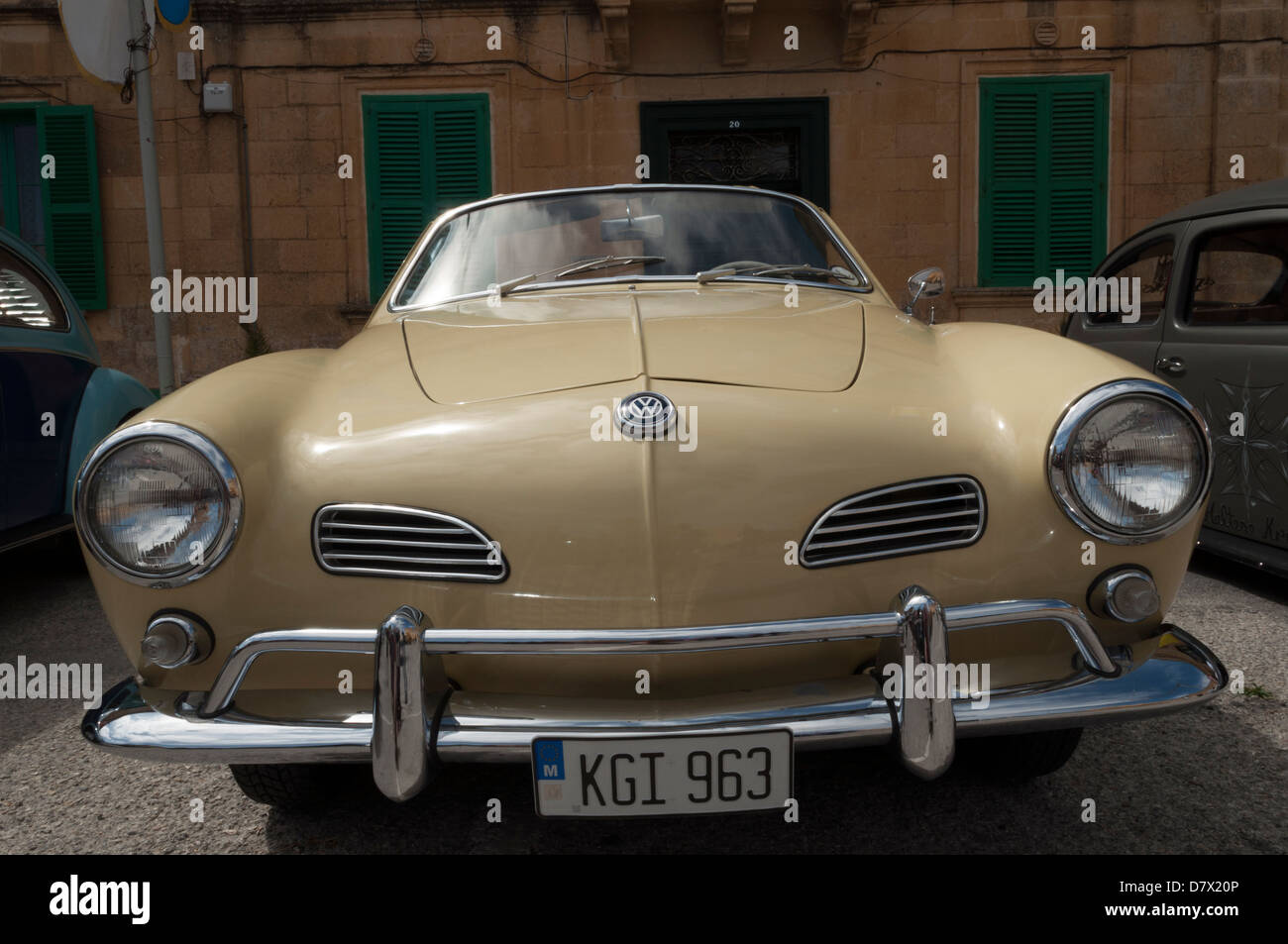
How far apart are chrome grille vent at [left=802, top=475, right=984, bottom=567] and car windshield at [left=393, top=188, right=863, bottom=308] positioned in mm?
1161

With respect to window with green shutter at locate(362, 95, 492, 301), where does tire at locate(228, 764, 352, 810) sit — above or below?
below

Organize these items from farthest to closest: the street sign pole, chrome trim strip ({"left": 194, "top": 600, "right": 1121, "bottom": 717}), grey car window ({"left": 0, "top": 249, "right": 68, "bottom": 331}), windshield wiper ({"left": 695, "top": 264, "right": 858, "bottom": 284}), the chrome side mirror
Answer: the street sign pole, grey car window ({"left": 0, "top": 249, "right": 68, "bottom": 331}), the chrome side mirror, windshield wiper ({"left": 695, "top": 264, "right": 858, "bottom": 284}), chrome trim strip ({"left": 194, "top": 600, "right": 1121, "bottom": 717})

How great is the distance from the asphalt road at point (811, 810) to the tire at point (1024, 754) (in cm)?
4

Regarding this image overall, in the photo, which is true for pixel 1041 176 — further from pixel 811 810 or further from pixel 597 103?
pixel 811 810

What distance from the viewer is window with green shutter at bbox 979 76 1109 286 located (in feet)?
28.2

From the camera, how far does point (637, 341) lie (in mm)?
1913

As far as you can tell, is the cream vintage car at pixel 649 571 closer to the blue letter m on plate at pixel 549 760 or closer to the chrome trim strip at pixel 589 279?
the blue letter m on plate at pixel 549 760

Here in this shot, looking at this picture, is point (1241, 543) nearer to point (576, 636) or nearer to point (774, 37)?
point (576, 636)

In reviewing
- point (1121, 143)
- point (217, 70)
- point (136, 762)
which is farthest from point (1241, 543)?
point (217, 70)

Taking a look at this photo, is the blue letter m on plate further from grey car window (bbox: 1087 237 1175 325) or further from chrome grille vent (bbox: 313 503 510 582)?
grey car window (bbox: 1087 237 1175 325)

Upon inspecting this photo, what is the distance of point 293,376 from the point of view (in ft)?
6.60

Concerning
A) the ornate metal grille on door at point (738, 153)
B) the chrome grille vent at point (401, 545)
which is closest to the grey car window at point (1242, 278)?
the chrome grille vent at point (401, 545)

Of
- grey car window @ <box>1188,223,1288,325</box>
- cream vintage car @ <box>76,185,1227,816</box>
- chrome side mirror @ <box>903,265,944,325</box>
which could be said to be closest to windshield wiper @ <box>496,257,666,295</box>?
chrome side mirror @ <box>903,265,944,325</box>
